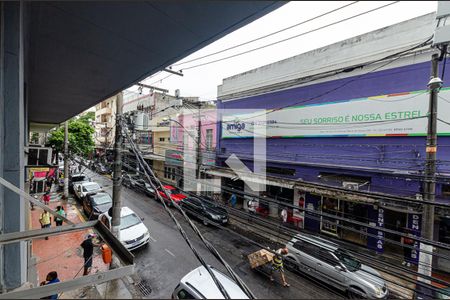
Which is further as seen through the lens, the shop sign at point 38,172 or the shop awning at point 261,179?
the shop awning at point 261,179

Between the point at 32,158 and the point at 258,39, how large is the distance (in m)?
9.10

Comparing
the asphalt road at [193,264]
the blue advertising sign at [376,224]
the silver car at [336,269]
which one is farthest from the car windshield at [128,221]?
the blue advertising sign at [376,224]

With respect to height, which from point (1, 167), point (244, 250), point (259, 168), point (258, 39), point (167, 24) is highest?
point (258, 39)

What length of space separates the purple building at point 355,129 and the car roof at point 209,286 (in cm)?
290

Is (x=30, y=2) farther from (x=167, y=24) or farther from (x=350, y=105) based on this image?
(x=350, y=105)

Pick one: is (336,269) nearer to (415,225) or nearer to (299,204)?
(415,225)

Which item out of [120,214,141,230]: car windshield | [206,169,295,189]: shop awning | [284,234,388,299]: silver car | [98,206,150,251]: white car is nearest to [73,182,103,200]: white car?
[120,214,141,230]: car windshield

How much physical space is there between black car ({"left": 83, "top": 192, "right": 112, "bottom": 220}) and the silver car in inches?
372

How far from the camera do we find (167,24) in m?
2.26

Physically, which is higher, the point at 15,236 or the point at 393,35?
the point at 393,35

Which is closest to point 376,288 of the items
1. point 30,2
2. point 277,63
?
point 30,2

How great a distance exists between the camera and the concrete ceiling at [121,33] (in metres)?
2.00

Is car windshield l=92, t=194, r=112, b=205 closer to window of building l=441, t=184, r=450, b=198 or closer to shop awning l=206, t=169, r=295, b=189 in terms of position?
shop awning l=206, t=169, r=295, b=189

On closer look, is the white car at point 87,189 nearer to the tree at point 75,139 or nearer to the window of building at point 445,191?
the tree at point 75,139
